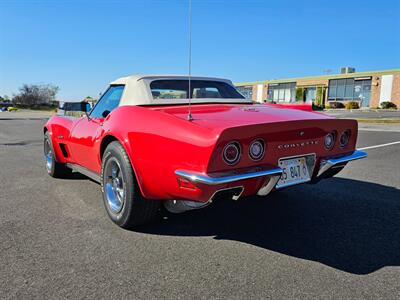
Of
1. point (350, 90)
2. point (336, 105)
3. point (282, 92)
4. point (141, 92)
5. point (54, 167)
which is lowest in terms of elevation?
point (54, 167)

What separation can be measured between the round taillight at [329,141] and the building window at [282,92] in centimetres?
5002

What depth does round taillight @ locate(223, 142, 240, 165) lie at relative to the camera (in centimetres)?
235

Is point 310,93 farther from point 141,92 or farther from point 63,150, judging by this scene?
point 141,92

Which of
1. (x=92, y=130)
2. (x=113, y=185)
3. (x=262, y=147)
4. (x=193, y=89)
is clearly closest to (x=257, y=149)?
(x=262, y=147)

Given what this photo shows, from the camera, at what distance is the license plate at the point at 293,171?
8.71 ft

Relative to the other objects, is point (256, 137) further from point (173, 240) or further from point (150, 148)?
point (173, 240)

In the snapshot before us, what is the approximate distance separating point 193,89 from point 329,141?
1.57 meters

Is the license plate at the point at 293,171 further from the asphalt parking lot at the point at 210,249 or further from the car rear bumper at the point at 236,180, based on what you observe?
the asphalt parking lot at the point at 210,249

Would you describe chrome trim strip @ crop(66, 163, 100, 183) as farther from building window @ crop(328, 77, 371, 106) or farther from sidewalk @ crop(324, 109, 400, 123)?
building window @ crop(328, 77, 371, 106)

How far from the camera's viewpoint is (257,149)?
250cm

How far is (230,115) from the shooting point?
2.75 meters

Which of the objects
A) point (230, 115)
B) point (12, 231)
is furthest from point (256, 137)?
point (12, 231)

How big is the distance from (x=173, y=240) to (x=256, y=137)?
3.58ft

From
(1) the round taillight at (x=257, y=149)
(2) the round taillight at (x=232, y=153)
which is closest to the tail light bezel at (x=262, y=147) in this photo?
(1) the round taillight at (x=257, y=149)
